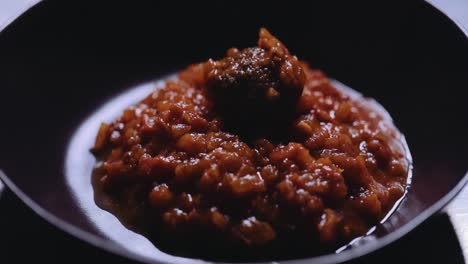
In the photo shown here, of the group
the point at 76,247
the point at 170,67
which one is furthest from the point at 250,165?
the point at 170,67

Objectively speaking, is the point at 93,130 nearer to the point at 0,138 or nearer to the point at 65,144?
the point at 65,144

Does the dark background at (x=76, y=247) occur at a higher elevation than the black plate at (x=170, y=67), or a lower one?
lower

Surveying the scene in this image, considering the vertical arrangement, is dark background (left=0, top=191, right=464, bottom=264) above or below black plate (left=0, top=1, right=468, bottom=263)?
below

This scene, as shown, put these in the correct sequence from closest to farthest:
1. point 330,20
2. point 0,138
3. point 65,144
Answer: point 0,138
point 65,144
point 330,20

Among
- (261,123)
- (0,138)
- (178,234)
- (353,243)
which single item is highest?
(0,138)

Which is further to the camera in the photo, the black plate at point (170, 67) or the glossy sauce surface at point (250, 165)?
the black plate at point (170, 67)

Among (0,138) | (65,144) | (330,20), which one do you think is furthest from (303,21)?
(0,138)

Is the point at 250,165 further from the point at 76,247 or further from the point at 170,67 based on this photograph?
the point at 170,67

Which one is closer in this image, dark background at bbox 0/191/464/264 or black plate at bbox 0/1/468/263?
dark background at bbox 0/191/464/264

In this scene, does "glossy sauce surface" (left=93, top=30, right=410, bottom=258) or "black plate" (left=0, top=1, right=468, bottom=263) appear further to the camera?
"black plate" (left=0, top=1, right=468, bottom=263)
